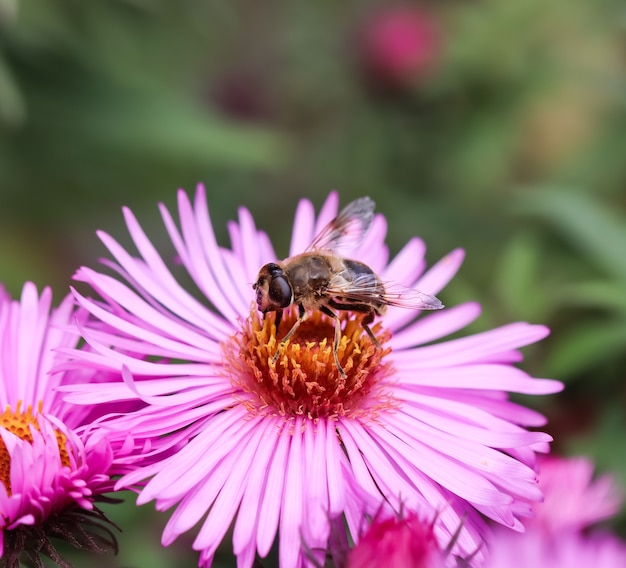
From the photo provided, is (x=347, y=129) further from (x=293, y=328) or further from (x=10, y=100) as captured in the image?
(x=293, y=328)

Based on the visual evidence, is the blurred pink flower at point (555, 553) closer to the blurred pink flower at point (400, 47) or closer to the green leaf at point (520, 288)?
the green leaf at point (520, 288)

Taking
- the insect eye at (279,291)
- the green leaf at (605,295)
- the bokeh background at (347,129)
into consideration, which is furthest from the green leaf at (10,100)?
the green leaf at (605,295)

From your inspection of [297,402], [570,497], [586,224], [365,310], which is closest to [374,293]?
[365,310]

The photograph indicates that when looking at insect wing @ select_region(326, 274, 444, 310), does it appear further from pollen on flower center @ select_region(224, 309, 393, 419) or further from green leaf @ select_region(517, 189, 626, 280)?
green leaf @ select_region(517, 189, 626, 280)

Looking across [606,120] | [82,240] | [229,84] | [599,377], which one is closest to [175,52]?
[229,84]

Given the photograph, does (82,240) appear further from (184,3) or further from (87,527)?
(87,527)
